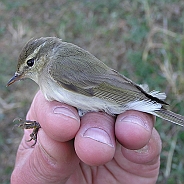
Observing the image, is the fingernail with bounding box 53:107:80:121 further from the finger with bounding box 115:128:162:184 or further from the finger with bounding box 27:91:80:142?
the finger with bounding box 115:128:162:184

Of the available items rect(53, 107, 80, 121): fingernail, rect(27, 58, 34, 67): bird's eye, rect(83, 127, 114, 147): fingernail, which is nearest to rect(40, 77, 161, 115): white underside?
rect(53, 107, 80, 121): fingernail

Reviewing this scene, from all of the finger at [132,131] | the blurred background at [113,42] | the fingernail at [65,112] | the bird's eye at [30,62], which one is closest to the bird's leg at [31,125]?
the fingernail at [65,112]

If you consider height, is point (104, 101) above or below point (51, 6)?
above

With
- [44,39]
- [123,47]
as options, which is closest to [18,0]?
[123,47]

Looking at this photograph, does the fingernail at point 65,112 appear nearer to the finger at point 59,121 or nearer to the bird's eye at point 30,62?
the finger at point 59,121

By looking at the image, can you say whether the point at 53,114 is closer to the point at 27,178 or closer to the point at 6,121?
the point at 27,178

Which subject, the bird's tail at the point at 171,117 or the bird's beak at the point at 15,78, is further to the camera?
the bird's beak at the point at 15,78
